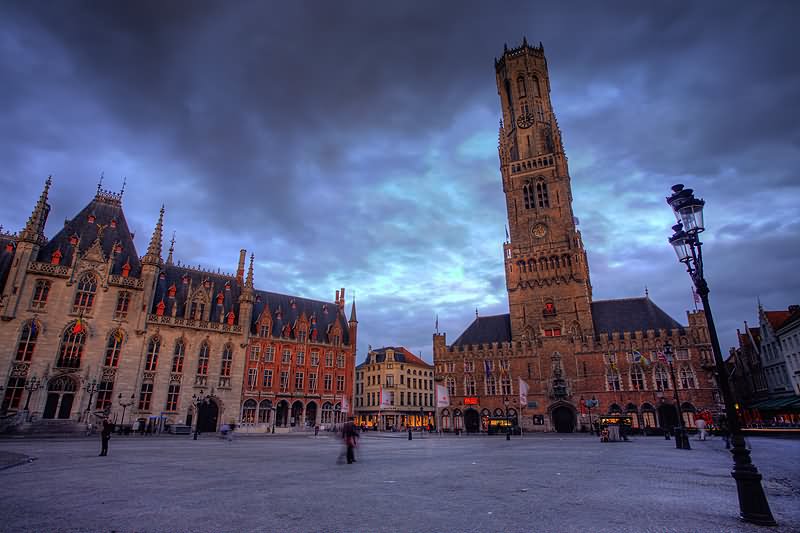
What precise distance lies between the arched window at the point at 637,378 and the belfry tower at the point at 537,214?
7.00 m

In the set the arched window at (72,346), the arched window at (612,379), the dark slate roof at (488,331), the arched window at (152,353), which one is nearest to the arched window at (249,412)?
the arched window at (152,353)

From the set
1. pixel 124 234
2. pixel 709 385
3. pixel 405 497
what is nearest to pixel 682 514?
pixel 405 497

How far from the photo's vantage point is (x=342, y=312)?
219 feet

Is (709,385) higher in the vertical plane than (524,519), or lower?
higher

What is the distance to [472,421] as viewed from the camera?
60.1 m

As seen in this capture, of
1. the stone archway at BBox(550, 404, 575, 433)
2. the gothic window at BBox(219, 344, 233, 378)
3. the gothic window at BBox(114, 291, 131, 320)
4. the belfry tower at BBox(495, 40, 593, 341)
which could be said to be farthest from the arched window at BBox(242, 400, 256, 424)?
the stone archway at BBox(550, 404, 575, 433)

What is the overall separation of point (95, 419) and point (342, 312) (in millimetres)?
34067

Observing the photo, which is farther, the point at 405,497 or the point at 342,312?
the point at 342,312

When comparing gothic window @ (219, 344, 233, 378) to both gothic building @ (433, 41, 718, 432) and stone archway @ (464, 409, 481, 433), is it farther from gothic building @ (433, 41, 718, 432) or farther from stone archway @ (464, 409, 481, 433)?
stone archway @ (464, 409, 481, 433)

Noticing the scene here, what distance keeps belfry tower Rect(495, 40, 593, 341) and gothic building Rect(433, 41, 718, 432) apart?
0.51 feet

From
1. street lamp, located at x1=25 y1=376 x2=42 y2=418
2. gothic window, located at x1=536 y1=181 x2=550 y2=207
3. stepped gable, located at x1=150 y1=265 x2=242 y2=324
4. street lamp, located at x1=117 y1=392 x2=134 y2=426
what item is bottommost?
street lamp, located at x1=117 y1=392 x2=134 y2=426

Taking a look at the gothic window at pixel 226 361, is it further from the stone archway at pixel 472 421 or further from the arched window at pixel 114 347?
the stone archway at pixel 472 421

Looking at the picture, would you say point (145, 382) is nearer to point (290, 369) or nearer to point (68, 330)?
point (68, 330)

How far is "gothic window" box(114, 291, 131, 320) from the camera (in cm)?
4488
